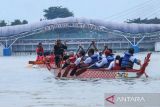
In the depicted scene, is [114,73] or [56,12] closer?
A: [114,73]

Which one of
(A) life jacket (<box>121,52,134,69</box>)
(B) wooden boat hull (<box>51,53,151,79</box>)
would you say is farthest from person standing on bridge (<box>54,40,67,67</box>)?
(A) life jacket (<box>121,52,134,69</box>)

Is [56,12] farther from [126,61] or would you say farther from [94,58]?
[126,61]

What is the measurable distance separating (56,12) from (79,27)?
113 feet

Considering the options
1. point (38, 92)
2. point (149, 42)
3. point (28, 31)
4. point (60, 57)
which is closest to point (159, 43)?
point (149, 42)

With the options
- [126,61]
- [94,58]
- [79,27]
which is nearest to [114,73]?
[126,61]

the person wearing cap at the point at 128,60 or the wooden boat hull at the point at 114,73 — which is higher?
the person wearing cap at the point at 128,60

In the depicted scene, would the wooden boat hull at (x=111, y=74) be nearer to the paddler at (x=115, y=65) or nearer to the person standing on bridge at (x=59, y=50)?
the paddler at (x=115, y=65)

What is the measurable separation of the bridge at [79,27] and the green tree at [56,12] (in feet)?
101

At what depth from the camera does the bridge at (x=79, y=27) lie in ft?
435

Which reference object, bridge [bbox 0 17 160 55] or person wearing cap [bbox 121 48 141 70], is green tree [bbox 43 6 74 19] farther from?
person wearing cap [bbox 121 48 141 70]

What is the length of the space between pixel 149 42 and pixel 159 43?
10.9 ft

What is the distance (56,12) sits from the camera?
16800 centimetres

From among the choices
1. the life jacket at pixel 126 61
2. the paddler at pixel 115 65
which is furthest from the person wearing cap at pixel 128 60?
the paddler at pixel 115 65

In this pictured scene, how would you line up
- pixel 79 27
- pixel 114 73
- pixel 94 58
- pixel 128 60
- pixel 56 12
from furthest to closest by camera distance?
1. pixel 56 12
2. pixel 79 27
3. pixel 94 58
4. pixel 114 73
5. pixel 128 60
